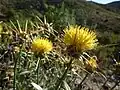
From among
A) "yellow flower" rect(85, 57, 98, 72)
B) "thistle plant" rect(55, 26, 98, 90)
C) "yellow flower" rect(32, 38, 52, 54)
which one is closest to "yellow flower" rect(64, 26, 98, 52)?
"thistle plant" rect(55, 26, 98, 90)

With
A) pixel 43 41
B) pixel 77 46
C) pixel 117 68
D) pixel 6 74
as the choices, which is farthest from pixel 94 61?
pixel 6 74

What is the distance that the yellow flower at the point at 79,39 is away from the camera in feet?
5.85

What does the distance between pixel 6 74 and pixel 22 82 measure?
73cm

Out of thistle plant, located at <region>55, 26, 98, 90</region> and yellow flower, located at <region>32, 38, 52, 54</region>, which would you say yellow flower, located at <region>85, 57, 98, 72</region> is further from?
thistle plant, located at <region>55, 26, 98, 90</region>

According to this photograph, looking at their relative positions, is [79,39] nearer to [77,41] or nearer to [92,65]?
[77,41]

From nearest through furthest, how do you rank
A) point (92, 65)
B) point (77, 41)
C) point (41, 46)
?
point (77, 41) < point (41, 46) < point (92, 65)

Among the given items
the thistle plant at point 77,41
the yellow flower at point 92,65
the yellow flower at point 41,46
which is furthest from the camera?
the yellow flower at point 92,65

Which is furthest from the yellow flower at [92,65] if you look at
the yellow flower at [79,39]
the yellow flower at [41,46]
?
the yellow flower at [79,39]

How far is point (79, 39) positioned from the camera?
181cm

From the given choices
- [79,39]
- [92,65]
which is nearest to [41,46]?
[92,65]

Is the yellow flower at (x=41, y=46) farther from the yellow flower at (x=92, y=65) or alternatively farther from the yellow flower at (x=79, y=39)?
the yellow flower at (x=79, y=39)

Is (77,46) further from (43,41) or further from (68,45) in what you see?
(43,41)

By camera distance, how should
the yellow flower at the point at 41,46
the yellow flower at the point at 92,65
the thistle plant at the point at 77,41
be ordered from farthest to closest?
the yellow flower at the point at 92,65, the yellow flower at the point at 41,46, the thistle plant at the point at 77,41

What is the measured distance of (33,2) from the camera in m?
47.9
